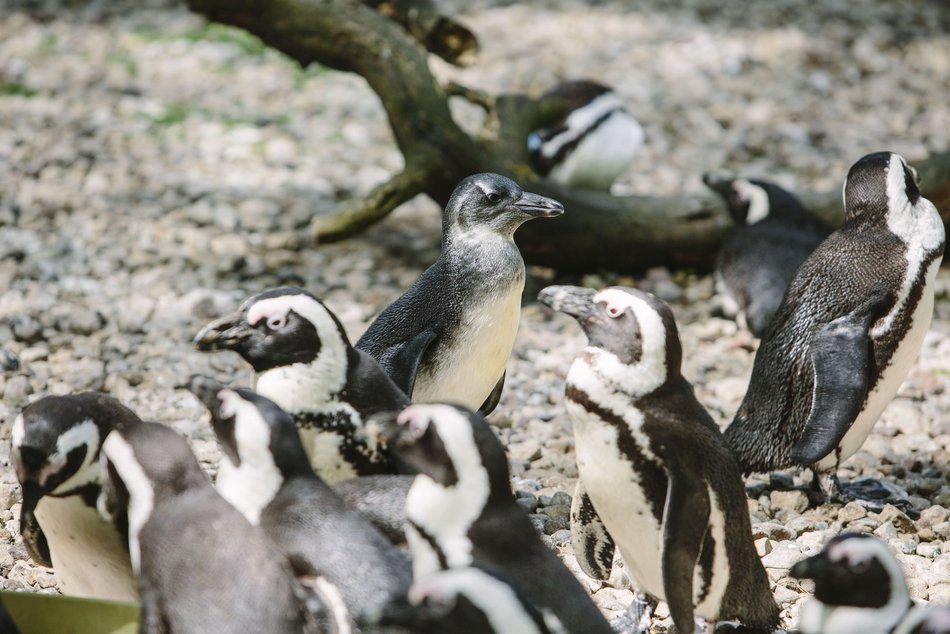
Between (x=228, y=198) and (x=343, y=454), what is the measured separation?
381 cm

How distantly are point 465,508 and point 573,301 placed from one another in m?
0.85

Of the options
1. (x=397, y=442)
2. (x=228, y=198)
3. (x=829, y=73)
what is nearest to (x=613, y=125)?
(x=228, y=198)

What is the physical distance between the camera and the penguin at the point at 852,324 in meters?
3.91

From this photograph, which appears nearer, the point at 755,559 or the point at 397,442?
the point at 397,442

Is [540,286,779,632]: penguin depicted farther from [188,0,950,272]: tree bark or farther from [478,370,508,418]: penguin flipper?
[188,0,950,272]: tree bark

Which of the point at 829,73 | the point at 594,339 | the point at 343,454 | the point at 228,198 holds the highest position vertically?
the point at 594,339

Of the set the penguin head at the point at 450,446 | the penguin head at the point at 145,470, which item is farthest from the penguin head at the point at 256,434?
the penguin head at the point at 450,446

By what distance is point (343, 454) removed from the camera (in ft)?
10.6

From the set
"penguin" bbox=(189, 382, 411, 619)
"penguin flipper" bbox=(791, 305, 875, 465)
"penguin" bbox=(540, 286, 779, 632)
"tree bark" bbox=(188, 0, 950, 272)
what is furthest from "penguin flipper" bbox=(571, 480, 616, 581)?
"tree bark" bbox=(188, 0, 950, 272)

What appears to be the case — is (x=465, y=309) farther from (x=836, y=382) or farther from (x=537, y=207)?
(x=836, y=382)

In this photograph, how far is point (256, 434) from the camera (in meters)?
2.69

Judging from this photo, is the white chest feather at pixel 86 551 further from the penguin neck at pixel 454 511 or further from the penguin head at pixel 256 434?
the penguin neck at pixel 454 511

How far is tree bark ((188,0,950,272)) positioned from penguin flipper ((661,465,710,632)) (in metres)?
3.08

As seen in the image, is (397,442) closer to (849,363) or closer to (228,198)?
(849,363)
